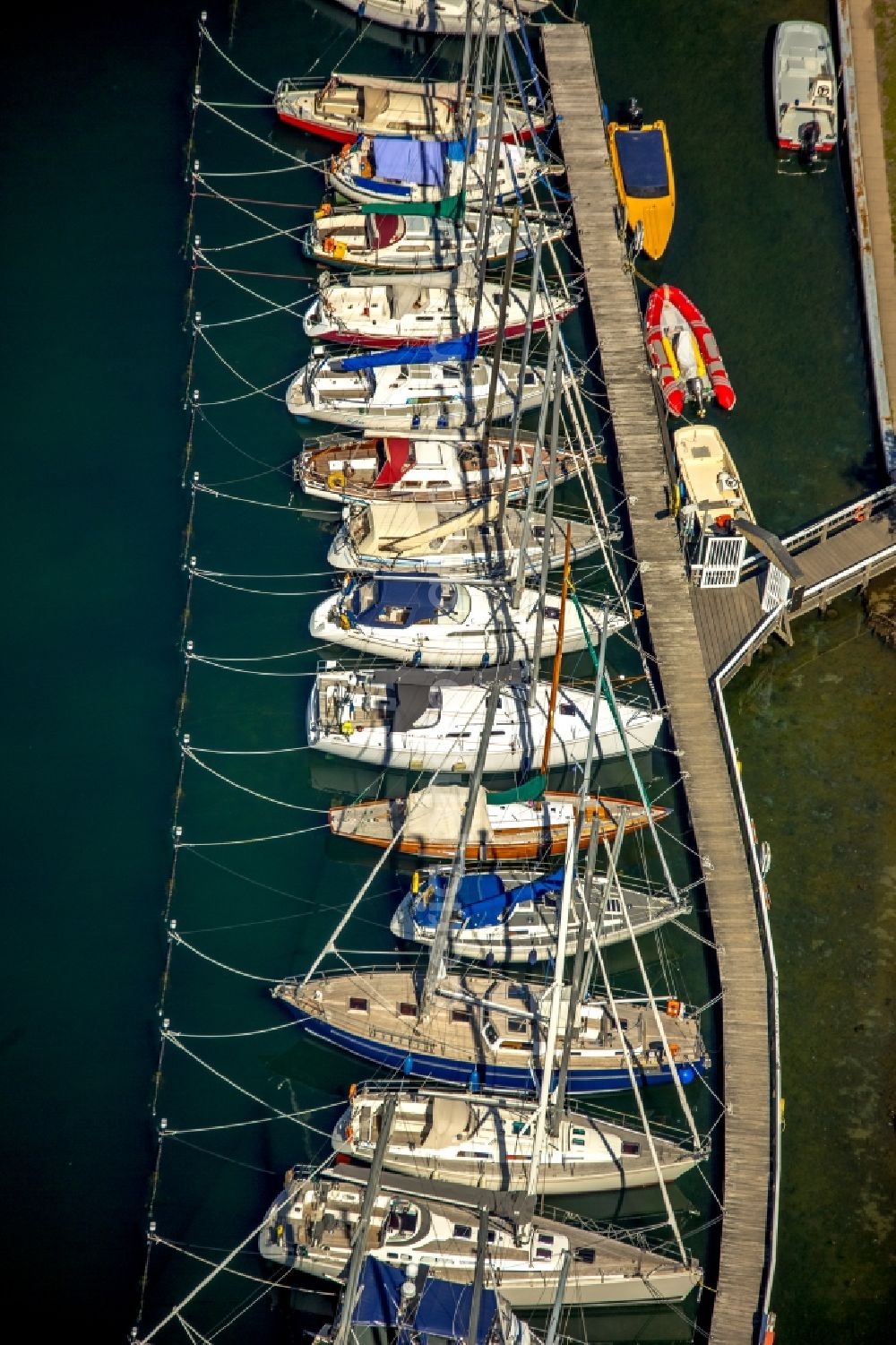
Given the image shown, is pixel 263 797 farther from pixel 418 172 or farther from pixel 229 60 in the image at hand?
pixel 229 60

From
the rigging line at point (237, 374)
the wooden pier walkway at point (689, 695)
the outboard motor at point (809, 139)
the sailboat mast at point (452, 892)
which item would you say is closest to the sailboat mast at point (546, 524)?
the sailboat mast at point (452, 892)

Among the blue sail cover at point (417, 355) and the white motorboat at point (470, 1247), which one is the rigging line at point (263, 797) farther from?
the blue sail cover at point (417, 355)

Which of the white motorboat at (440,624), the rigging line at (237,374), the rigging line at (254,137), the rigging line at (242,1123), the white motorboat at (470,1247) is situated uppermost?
the rigging line at (254,137)

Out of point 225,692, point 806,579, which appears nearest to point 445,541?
point 225,692

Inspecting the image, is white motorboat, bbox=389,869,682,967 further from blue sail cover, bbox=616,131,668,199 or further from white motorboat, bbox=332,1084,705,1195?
blue sail cover, bbox=616,131,668,199

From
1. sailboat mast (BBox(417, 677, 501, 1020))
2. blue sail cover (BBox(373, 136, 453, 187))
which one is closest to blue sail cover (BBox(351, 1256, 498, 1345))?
sailboat mast (BBox(417, 677, 501, 1020))

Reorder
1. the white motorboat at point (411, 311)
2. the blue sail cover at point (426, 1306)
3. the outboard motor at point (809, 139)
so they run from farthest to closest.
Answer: the outboard motor at point (809, 139), the white motorboat at point (411, 311), the blue sail cover at point (426, 1306)
